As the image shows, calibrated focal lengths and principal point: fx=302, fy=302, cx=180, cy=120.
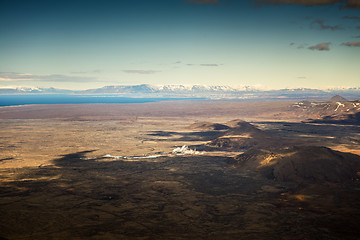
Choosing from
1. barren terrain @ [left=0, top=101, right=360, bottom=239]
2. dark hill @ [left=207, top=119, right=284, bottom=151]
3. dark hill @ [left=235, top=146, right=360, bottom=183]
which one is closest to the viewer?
barren terrain @ [left=0, top=101, right=360, bottom=239]

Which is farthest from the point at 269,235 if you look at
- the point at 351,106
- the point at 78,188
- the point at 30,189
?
the point at 351,106

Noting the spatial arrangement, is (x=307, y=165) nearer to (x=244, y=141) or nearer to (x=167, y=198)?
(x=167, y=198)

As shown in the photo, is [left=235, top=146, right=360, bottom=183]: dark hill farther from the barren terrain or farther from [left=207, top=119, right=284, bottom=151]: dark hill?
[left=207, top=119, right=284, bottom=151]: dark hill

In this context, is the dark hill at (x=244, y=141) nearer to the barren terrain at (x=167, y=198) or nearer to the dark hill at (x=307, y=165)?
the barren terrain at (x=167, y=198)

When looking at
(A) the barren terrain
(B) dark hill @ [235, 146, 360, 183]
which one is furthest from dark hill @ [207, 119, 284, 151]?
(B) dark hill @ [235, 146, 360, 183]

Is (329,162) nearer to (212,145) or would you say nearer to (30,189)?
Answer: (212,145)

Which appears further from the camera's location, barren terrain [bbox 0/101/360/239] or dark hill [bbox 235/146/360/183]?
dark hill [bbox 235/146/360/183]

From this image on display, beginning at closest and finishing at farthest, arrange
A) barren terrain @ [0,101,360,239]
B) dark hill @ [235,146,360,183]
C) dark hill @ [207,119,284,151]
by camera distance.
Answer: barren terrain @ [0,101,360,239] → dark hill @ [235,146,360,183] → dark hill @ [207,119,284,151]

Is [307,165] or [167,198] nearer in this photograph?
[167,198]

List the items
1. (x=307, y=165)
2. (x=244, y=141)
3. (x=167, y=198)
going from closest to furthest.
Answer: (x=167, y=198)
(x=307, y=165)
(x=244, y=141)

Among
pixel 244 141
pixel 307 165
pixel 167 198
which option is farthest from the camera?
pixel 244 141

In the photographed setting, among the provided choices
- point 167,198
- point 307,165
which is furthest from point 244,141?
point 167,198
